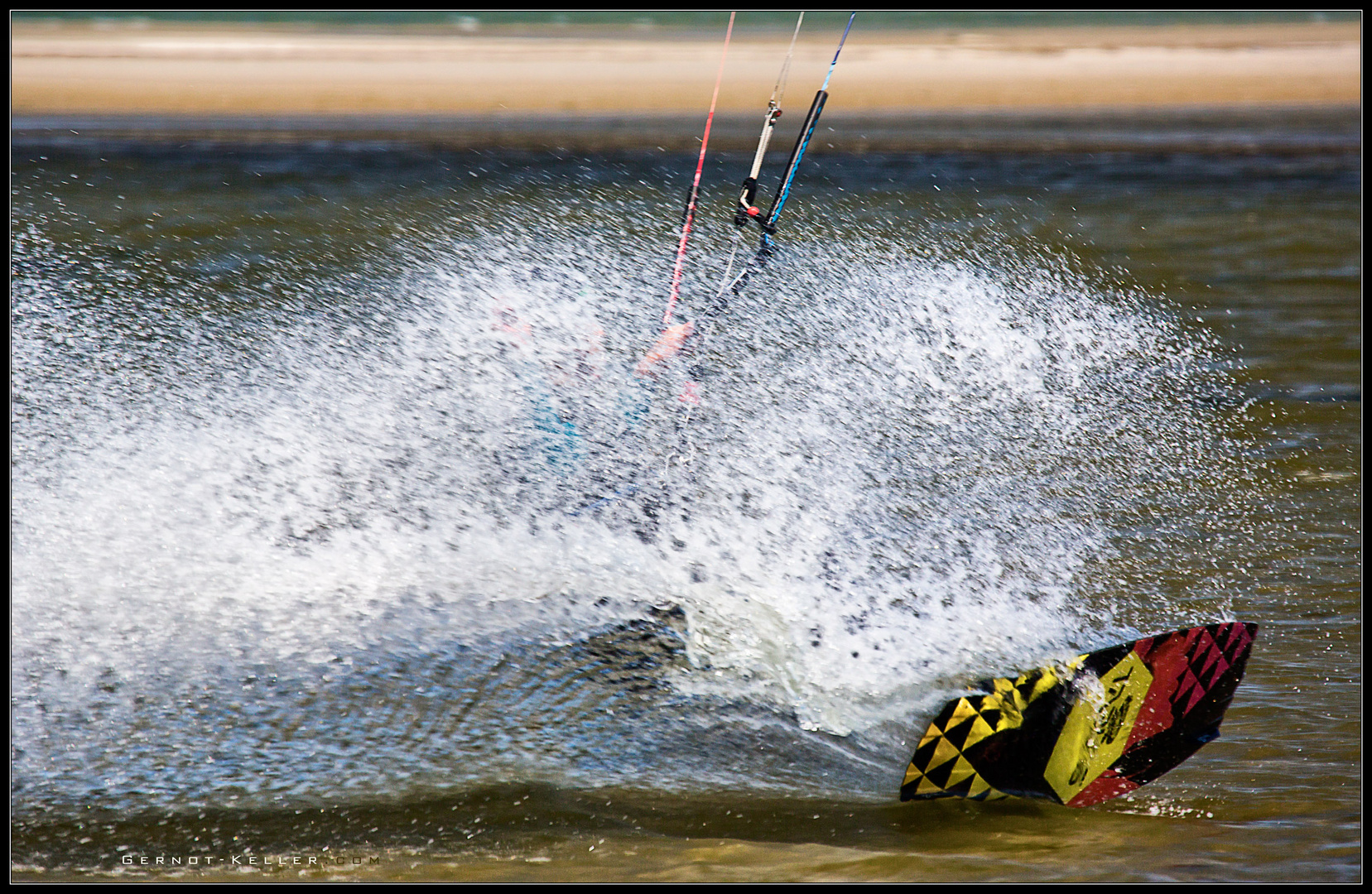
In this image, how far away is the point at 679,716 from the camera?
3.73m

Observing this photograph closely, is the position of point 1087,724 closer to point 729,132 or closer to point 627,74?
point 729,132

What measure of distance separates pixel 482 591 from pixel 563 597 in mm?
280

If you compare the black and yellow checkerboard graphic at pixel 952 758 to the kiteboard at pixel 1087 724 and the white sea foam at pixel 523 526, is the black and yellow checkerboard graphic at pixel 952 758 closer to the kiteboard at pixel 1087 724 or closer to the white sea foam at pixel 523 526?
the kiteboard at pixel 1087 724

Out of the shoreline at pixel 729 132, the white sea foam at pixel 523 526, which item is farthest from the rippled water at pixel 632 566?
the shoreline at pixel 729 132

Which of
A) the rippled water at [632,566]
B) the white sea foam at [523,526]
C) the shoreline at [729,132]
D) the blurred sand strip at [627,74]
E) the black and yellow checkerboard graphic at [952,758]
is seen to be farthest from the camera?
the blurred sand strip at [627,74]

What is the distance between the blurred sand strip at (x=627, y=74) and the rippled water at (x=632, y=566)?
41.5ft

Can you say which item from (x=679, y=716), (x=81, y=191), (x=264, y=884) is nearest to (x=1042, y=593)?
(x=679, y=716)

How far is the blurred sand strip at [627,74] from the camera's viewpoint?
756 inches

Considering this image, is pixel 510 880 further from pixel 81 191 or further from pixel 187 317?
pixel 81 191

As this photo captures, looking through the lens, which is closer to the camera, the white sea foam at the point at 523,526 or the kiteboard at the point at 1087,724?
the kiteboard at the point at 1087,724

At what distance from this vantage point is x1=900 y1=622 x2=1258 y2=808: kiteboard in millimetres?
3432

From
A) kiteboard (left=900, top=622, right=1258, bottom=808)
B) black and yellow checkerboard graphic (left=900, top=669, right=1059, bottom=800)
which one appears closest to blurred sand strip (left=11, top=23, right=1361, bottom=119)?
kiteboard (left=900, top=622, right=1258, bottom=808)

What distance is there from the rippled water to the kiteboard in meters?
0.08

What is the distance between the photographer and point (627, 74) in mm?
21625
